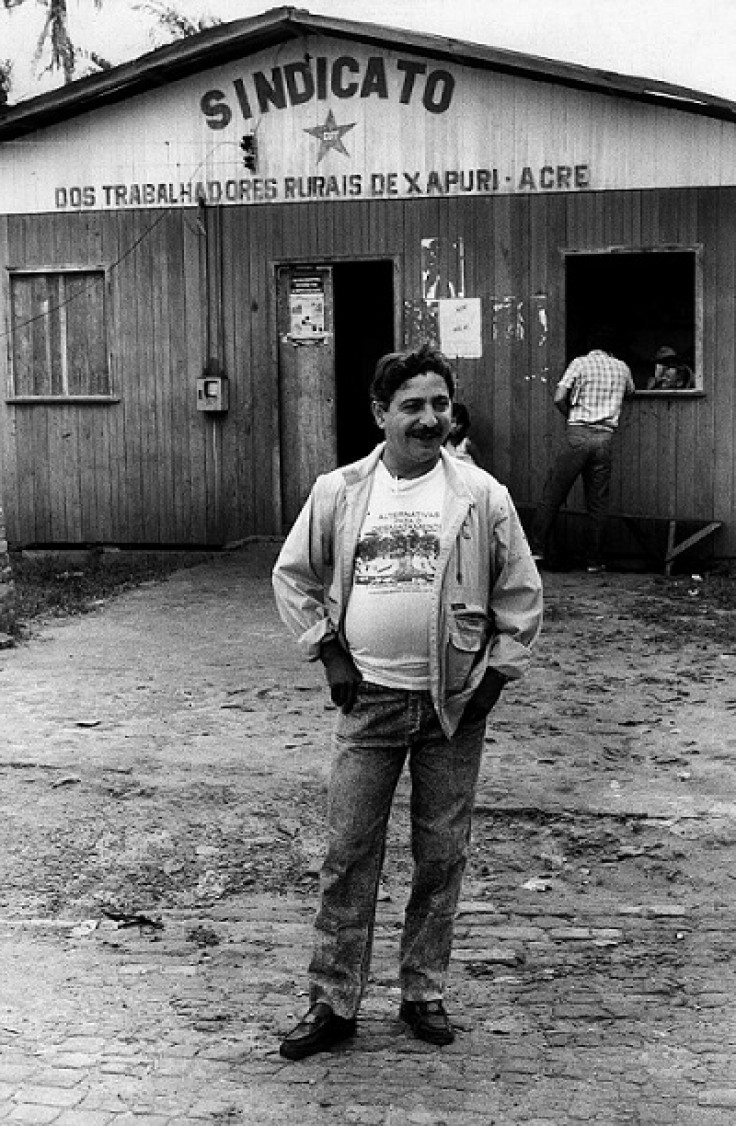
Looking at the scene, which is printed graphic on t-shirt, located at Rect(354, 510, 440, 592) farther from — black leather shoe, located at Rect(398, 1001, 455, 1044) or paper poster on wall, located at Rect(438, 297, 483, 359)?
paper poster on wall, located at Rect(438, 297, 483, 359)

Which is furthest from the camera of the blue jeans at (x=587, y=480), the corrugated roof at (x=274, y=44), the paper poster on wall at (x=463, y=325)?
the paper poster on wall at (x=463, y=325)

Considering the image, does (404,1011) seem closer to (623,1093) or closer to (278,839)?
(623,1093)

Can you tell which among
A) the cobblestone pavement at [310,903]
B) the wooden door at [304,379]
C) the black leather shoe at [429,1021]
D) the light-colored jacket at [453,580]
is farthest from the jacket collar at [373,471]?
the wooden door at [304,379]

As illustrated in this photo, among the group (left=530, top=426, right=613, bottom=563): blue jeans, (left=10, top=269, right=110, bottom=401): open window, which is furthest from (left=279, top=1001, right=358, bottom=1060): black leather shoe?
(left=10, top=269, right=110, bottom=401): open window

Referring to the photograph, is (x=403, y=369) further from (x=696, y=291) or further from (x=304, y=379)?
(x=304, y=379)

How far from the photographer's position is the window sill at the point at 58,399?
1516 centimetres

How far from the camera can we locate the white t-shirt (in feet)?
14.8

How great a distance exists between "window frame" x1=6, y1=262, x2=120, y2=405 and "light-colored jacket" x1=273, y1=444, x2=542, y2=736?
10795 millimetres

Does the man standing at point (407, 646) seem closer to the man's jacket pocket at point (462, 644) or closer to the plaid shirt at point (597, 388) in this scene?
the man's jacket pocket at point (462, 644)

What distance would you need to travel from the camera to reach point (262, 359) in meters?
14.9

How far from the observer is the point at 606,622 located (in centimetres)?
1159

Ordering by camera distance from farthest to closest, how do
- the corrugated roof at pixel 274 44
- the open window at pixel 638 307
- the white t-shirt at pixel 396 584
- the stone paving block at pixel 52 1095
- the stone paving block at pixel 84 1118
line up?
the open window at pixel 638 307, the corrugated roof at pixel 274 44, the white t-shirt at pixel 396 584, the stone paving block at pixel 52 1095, the stone paving block at pixel 84 1118

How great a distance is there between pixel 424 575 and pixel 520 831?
2606mm

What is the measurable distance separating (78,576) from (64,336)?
2409mm
